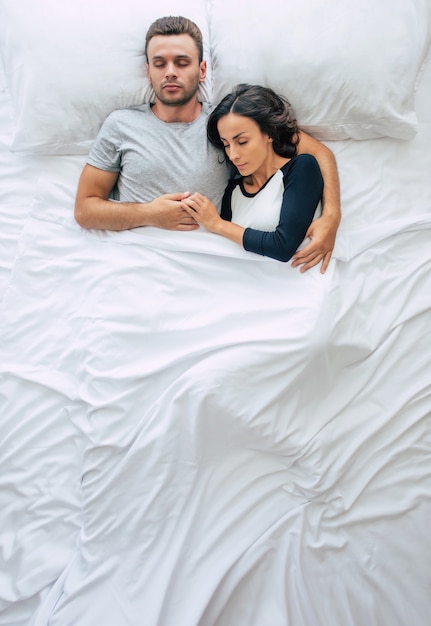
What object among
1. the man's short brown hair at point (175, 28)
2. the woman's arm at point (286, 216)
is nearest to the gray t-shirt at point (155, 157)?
the woman's arm at point (286, 216)

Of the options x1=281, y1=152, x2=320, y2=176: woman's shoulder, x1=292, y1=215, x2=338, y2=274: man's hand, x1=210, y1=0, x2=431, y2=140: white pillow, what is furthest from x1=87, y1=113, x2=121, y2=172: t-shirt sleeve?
x1=292, y1=215, x2=338, y2=274: man's hand

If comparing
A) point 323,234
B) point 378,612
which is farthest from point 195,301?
point 378,612

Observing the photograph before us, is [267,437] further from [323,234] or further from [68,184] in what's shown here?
[68,184]

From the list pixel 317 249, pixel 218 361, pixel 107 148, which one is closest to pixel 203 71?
pixel 107 148

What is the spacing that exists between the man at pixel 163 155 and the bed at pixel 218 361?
6cm

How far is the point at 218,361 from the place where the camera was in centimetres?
123

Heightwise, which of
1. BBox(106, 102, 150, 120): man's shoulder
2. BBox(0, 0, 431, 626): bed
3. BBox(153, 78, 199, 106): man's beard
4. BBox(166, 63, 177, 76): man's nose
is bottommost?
BBox(0, 0, 431, 626): bed

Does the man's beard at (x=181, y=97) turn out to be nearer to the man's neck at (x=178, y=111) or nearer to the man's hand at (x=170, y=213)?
the man's neck at (x=178, y=111)

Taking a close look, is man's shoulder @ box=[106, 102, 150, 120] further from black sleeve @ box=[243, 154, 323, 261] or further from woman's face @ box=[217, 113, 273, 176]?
black sleeve @ box=[243, 154, 323, 261]

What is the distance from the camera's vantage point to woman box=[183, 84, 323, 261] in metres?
1.33

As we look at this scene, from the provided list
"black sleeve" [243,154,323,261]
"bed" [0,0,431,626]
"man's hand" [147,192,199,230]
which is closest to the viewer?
"bed" [0,0,431,626]

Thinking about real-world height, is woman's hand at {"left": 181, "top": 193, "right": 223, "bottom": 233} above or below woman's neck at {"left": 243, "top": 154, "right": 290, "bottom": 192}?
below

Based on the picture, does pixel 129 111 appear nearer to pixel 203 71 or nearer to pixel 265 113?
pixel 203 71

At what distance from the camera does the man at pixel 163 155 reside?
144cm
